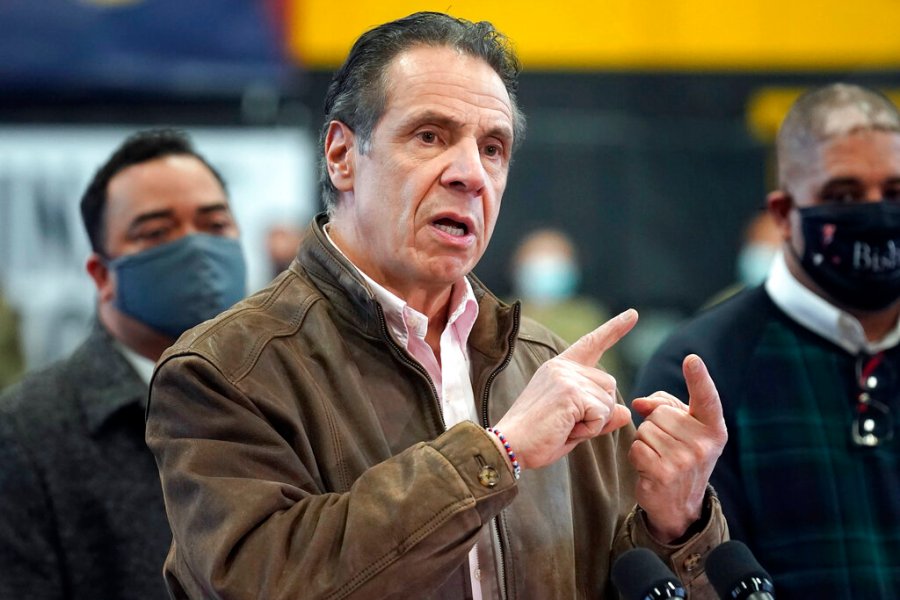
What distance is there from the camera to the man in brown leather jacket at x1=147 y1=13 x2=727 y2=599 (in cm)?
215

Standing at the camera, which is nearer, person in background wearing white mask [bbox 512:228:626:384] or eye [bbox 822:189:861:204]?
eye [bbox 822:189:861:204]

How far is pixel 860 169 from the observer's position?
353 cm

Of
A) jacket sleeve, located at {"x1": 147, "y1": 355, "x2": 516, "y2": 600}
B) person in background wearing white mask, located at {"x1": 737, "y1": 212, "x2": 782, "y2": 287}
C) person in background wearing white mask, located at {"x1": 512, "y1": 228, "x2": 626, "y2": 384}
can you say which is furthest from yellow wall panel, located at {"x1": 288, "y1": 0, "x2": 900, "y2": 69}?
jacket sleeve, located at {"x1": 147, "y1": 355, "x2": 516, "y2": 600}

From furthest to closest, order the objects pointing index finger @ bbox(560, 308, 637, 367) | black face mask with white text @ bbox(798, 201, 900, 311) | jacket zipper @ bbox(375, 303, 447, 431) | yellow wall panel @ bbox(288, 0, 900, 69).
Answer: yellow wall panel @ bbox(288, 0, 900, 69) < black face mask with white text @ bbox(798, 201, 900, 311) < jacket zipper @ bbox(375, 303, 447, 431) < pointing index finger @ bbox(560, 308, 637, 367)

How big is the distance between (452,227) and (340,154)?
1.01 feet

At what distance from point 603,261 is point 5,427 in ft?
22.4

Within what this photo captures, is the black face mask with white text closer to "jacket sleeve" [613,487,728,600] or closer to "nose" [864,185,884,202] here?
"nose" [864,185,884,202]

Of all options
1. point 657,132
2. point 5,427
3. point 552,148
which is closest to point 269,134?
point 552,148

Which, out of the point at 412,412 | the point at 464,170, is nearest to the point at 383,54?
the point at 464,170

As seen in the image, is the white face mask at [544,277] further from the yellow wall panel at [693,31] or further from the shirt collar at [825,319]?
the shirt collar at [825,319]

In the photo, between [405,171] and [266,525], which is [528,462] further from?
[405,171]

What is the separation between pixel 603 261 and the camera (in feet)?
31.9

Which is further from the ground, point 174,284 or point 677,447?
point 174,284

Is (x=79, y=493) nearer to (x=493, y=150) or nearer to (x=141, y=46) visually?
(x=493, y=150)
